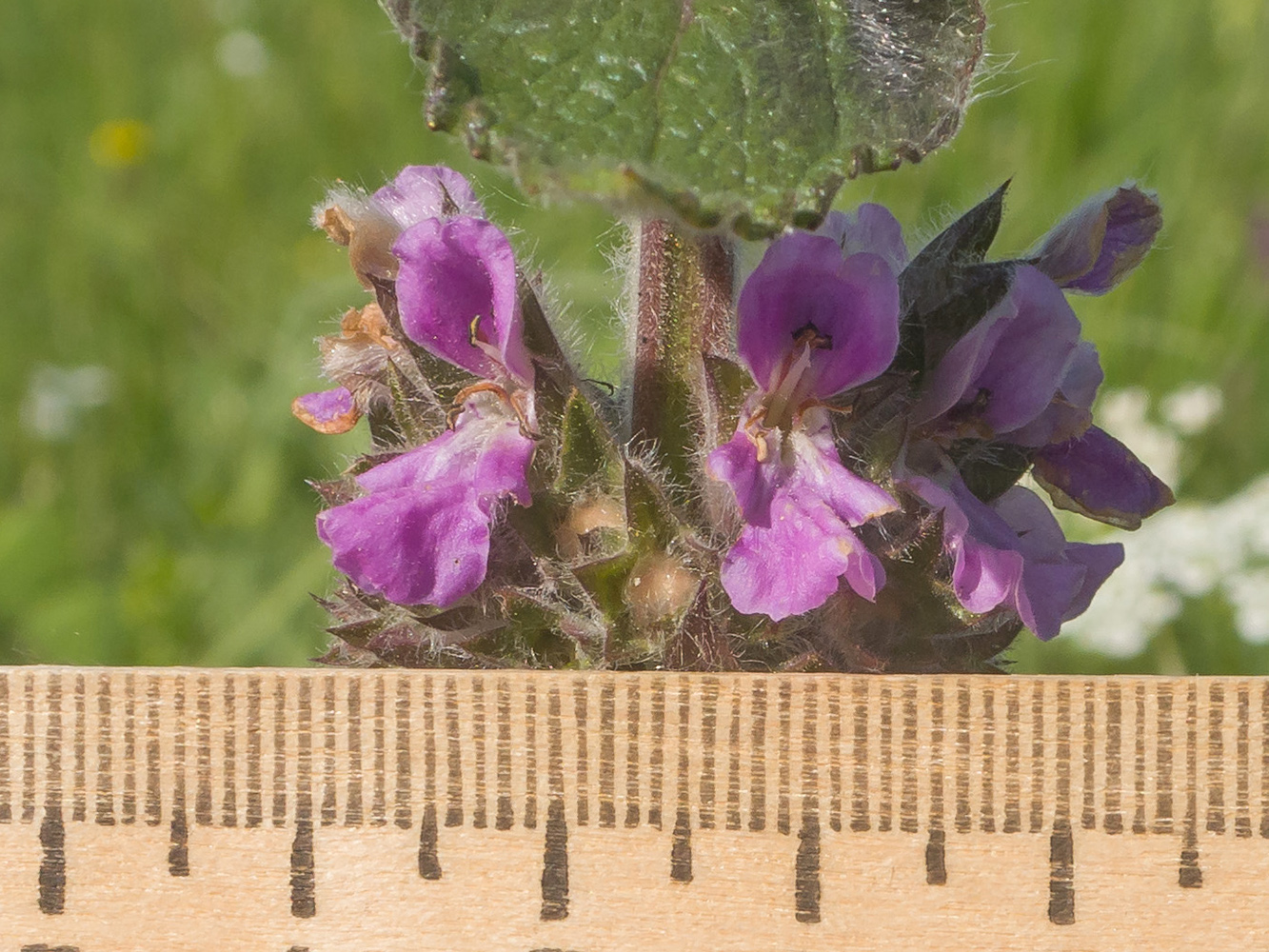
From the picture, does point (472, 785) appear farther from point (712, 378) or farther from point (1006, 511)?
point (1006, 511)

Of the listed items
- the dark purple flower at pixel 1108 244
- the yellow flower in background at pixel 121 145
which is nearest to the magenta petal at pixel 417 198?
the dark purple flower at pixel 1108 244

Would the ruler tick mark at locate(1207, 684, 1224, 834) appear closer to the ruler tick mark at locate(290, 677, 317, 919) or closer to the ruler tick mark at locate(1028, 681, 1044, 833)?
the ruler tick mark at locate(1028, 681, 1044, 833)

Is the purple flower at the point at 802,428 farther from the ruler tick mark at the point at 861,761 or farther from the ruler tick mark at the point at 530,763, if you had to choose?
the ruler tick mark at the point at 530,763

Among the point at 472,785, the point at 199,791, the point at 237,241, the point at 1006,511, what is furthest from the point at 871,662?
the point at 237,241

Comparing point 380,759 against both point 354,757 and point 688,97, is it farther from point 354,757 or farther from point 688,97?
point 688,97

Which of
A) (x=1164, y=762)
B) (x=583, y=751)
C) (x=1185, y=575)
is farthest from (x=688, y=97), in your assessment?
(x=1185, y=575)

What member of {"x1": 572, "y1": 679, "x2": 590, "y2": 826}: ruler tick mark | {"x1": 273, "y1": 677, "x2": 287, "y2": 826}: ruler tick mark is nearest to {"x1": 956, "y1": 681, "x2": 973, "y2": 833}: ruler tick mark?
{"x1": 572, "y1": 679, "x2": 590, "y2": 826}: ruler tick mark
